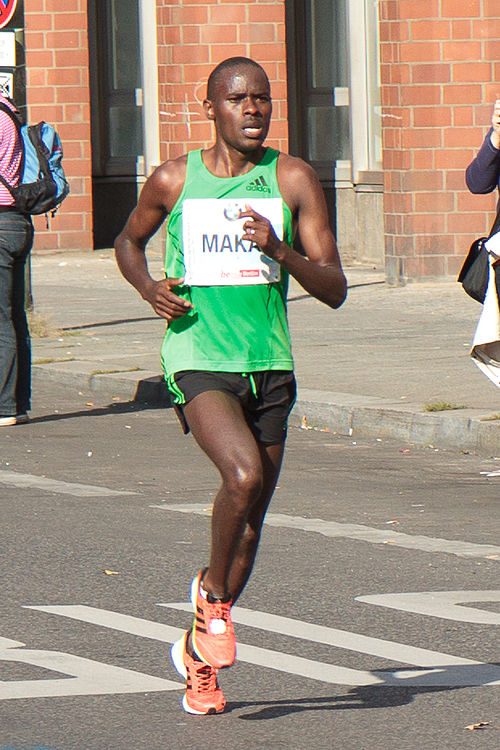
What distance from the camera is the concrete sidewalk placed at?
10.6m

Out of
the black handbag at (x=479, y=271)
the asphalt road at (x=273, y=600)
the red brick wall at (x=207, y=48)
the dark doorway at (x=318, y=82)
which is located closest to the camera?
the asphalt road at (x=273, y=600)

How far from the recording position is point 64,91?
77.2 ft

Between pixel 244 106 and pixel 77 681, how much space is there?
1.74 metres

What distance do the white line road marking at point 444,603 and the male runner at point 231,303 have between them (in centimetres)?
122

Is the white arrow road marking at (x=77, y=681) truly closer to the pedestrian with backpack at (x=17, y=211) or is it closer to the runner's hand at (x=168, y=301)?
the runner's hand at (x=168, y=301)

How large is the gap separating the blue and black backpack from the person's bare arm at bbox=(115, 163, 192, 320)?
18.5ft

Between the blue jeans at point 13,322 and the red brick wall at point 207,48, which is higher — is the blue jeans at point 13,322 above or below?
below

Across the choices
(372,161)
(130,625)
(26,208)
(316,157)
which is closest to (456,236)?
(372,161)

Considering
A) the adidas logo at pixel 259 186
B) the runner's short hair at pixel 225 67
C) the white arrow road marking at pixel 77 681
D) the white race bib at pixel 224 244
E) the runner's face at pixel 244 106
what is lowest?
the white arrow road marking at pixel 77 681

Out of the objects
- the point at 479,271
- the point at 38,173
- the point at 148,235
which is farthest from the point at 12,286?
the point at 148,235

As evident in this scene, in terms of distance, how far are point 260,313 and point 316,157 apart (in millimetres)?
17471

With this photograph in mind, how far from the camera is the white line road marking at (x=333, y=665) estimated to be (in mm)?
5449

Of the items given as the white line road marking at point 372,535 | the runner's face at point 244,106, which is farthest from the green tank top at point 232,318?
the white line road marking at point 372,535

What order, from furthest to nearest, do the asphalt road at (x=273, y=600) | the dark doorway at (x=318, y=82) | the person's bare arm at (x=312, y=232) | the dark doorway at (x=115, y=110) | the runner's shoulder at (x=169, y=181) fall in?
the dark doorway at (x=115, y=110) → the dark doorway at (x=318, y=82) → the runner's shoulder at (x=169, y=181) → the person's bare arm at (x=312, y=232) → the asphalt road at (x=273, y=600)
